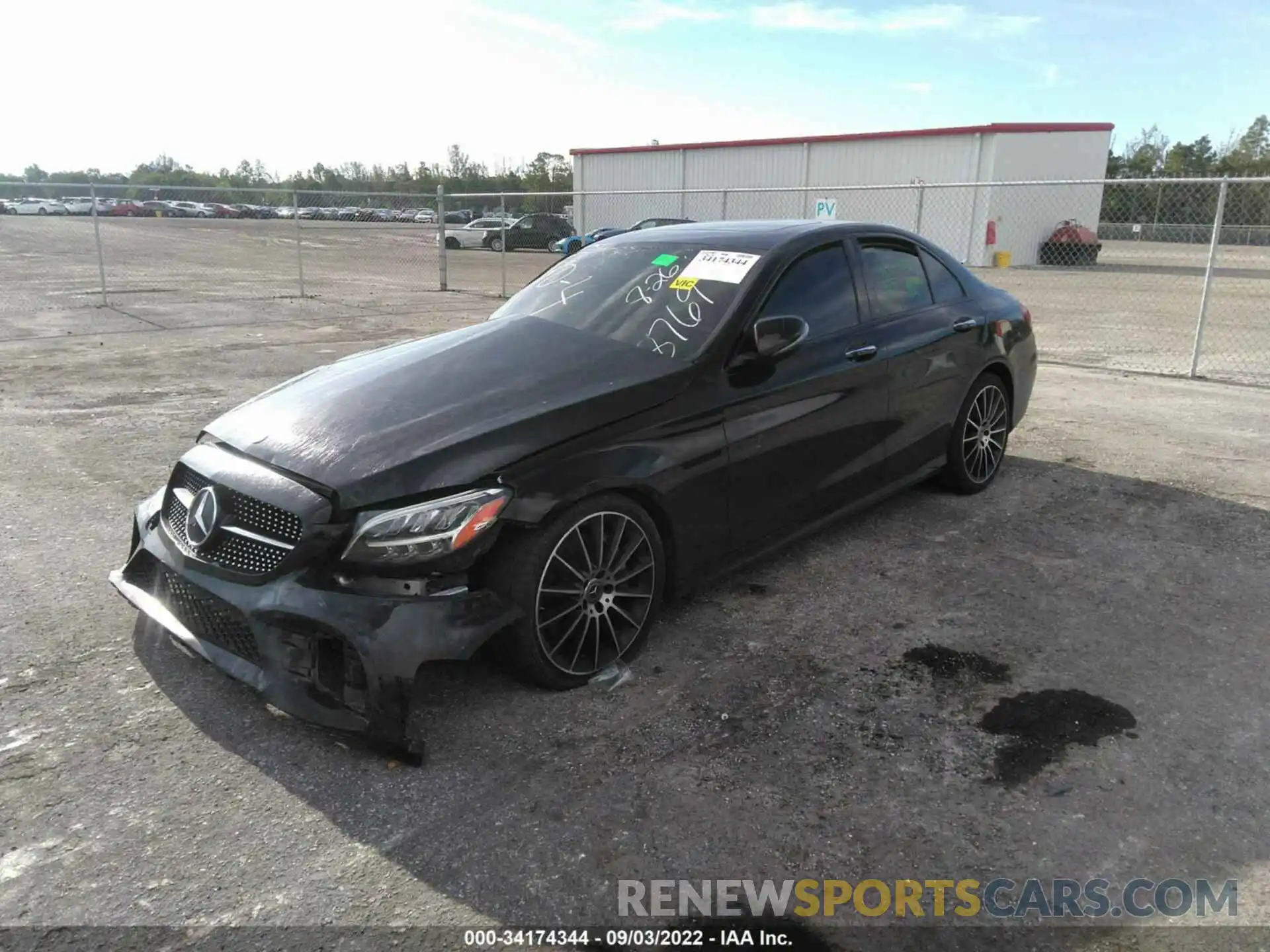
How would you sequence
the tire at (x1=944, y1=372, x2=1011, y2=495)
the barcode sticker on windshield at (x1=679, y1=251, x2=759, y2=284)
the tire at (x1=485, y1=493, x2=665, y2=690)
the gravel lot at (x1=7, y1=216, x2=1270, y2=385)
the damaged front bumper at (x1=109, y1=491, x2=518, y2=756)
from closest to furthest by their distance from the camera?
the damaged front bumper at (x1=109, y1=491, x2=518, y2=756) < the tire at (x1=485, y1=493, x2=665, y2=690) < the barcode sticker on windshield at (x1=679, y1=251, x2=759, y2=284) < the tire at (x1=944, y1=372, x2=1011, y2=495) < the gravel lot at (x1=7, y1=216, x2=1270, y2=385)

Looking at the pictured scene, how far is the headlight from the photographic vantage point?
9.23ft

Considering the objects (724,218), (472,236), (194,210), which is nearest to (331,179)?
(194,210)

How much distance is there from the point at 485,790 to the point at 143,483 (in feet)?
12.6

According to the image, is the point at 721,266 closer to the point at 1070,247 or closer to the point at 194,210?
the point at 1070,247

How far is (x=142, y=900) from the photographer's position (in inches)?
90.4

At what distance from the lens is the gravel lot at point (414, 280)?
12.9 metres

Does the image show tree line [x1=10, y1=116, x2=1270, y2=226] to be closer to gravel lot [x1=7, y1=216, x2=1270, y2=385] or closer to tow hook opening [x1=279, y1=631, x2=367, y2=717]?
gravel lot [x1=7, y1=216, x2=1270, y2=385]

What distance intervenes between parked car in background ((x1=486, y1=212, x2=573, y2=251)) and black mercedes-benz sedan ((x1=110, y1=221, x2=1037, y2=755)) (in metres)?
27.9

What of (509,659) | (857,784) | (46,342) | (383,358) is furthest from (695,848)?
(46,342)

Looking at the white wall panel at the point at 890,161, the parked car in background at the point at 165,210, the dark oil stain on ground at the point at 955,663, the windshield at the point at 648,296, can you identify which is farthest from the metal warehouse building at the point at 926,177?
the parked car in background at the point at 165,210

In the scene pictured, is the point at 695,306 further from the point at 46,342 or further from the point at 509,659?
the point at 46,342

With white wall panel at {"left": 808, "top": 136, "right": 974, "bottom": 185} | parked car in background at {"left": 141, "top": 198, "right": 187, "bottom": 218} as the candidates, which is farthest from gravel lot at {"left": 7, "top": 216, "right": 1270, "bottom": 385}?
parked car in background at {"left": 141, "top": 198, "right": 187, "bottom": 218}

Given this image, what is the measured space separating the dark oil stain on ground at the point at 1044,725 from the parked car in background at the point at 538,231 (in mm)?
29657

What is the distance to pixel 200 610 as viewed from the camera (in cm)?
302
